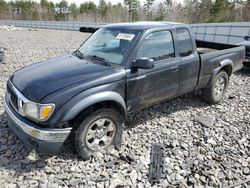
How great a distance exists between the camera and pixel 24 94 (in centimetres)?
297

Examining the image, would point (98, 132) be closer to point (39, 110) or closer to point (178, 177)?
point (39, 110)

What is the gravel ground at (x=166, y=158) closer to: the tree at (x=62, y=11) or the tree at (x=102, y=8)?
the tree at (x=102, y=8)

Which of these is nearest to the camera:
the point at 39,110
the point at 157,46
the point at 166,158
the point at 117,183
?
the point at 39,110

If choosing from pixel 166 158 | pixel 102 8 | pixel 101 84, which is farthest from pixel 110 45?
pixel 102 8

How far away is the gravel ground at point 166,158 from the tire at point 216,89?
0.39 m

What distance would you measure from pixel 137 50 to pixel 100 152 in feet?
5.09

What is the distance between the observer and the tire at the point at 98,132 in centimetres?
306

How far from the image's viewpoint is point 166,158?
339 centimetres

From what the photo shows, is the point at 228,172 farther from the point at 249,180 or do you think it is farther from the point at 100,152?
the point at 100,152

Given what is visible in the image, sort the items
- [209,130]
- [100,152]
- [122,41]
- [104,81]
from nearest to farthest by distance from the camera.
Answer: [104,81], [100,152], [122,41], [209,130]

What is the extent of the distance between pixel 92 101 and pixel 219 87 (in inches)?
133

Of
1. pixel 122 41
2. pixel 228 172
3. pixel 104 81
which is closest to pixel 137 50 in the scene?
pixel 122 41

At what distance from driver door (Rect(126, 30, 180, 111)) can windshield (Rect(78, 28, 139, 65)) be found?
0.22 metres

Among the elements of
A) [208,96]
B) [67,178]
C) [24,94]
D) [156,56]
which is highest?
[156,56]
